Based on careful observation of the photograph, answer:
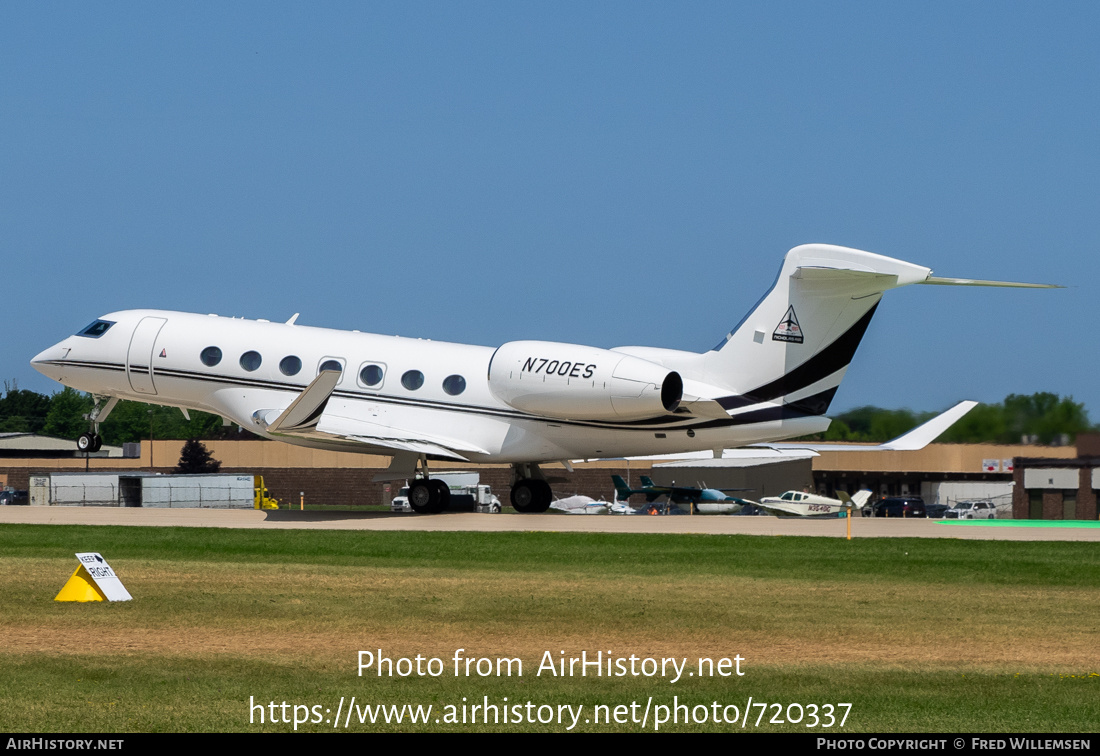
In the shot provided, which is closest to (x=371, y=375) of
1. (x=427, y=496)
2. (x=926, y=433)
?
(x=427, y=496)

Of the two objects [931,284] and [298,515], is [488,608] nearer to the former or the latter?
[931,284]

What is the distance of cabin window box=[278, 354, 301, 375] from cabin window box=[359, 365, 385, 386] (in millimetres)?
1516

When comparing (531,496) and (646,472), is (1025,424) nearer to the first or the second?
(531,496)

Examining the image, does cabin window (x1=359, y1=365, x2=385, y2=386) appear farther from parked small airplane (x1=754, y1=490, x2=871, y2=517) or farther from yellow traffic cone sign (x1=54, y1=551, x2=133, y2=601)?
parked small airplane (x1=754, y1=490, x2=871, y2=517)

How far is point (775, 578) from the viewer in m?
19.4

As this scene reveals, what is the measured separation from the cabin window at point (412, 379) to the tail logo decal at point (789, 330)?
27.6ft

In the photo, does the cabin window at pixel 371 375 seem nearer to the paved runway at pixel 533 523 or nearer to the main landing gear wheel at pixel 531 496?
the paved runway at pixel 533 523

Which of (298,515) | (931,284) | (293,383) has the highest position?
(931,284)

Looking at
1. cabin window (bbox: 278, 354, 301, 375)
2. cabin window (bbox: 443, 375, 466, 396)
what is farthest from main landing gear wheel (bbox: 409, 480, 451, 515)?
cabin window (bbox: 278, 354, 301, 375)

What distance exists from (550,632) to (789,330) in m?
16.1

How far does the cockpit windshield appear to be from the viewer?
34.3m

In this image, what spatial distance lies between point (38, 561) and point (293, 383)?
12338 millimetres

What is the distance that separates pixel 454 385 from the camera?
31.5 meters
